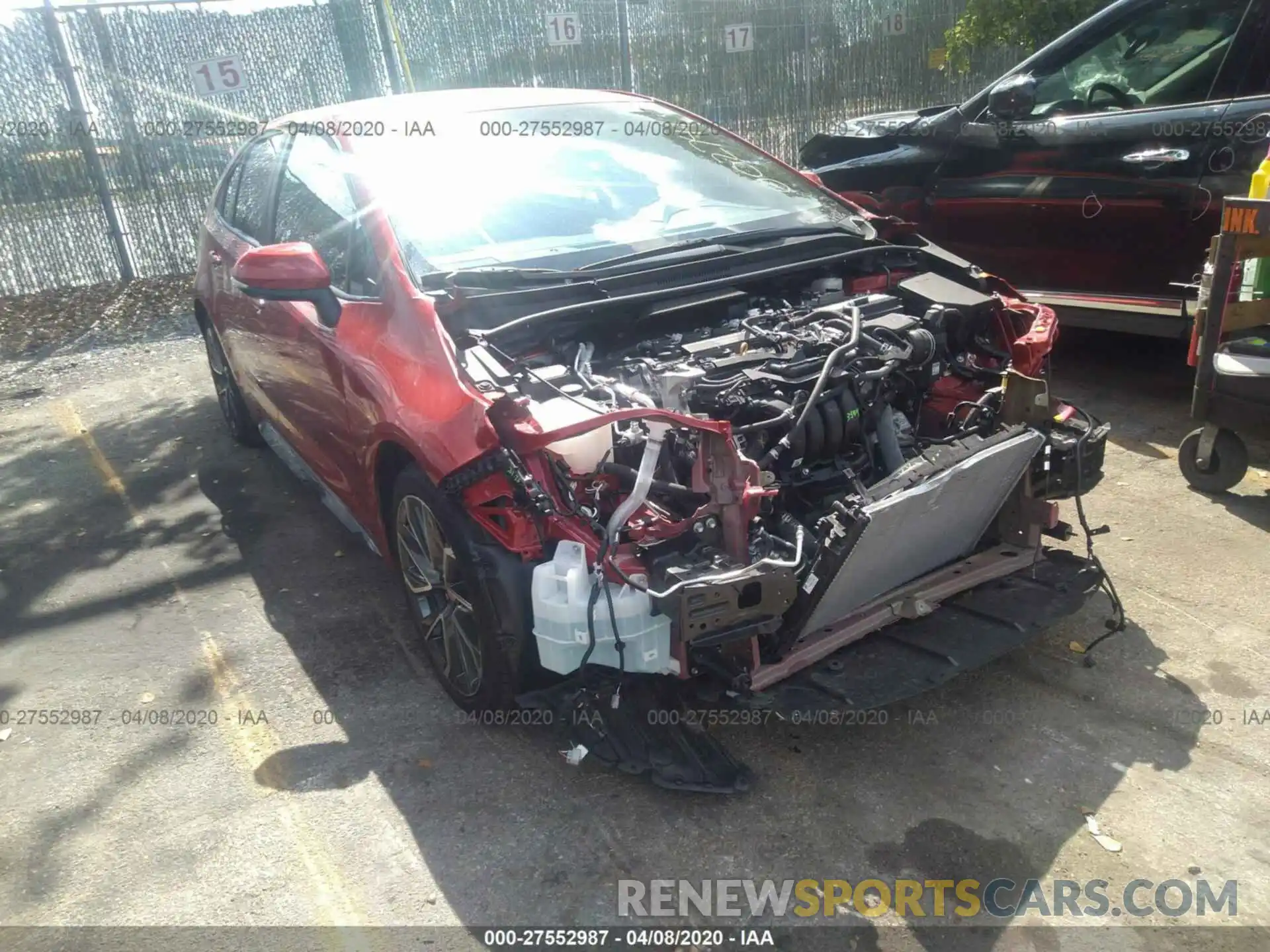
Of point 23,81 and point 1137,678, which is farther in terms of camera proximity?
point 23,81

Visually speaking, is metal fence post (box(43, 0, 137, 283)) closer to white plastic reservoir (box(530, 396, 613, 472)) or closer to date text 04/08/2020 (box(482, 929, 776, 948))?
white plastic reservoir (box(530, 396, 613, 472))

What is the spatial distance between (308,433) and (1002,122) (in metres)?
4.40

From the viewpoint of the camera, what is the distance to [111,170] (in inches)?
381

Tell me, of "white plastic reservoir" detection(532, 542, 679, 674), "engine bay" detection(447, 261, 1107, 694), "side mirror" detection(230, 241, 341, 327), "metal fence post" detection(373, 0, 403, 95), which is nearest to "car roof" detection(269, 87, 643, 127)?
Answer: "side mirror" detection(230, 241, 341, 327)

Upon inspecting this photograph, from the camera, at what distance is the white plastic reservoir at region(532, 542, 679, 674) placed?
2588mm

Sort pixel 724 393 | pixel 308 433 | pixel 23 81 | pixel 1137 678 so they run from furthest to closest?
pixel 23 81 → pixel 308 433 → pixel 1137 678 → pixel 724 393

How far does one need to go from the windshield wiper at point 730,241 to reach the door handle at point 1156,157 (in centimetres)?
226

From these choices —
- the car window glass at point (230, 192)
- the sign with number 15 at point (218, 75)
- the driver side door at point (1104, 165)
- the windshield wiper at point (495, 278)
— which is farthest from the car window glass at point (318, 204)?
the sign with number 15 at point (218, 75)

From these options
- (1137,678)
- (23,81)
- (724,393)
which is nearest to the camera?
(724,393)

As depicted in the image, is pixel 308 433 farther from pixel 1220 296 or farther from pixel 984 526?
pixel 1220 296

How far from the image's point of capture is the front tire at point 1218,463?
443 centimetres

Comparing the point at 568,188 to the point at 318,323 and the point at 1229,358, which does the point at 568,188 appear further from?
the point at 1229,358

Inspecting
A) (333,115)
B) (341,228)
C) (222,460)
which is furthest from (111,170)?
(341,228)

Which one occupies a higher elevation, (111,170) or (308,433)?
(111,170)
